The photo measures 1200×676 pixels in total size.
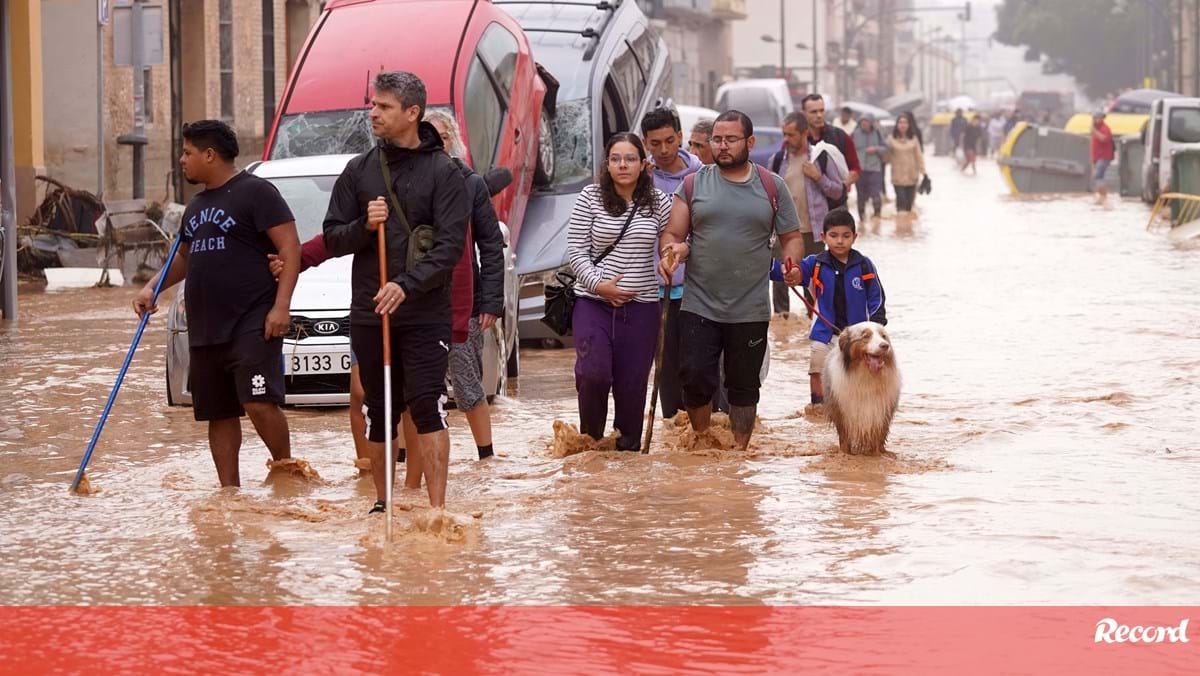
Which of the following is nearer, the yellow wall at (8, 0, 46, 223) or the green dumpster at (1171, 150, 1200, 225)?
the yellow wall at (8, 0, 46, 223)

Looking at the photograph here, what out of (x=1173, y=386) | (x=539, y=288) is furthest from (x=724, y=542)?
(x=539, y=288)

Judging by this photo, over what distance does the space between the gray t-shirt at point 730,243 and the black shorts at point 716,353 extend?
67mm

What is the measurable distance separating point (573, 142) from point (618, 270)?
8.45 meters

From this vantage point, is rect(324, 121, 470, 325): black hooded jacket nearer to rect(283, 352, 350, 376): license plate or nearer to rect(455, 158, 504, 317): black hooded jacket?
rect(455, 158, 504, 317): black hooded jacket

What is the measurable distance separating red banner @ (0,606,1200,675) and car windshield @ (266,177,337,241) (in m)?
5.78

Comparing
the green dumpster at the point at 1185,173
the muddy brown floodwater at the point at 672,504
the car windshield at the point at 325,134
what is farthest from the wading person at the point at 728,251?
the green dumpster at the point at 1185,173

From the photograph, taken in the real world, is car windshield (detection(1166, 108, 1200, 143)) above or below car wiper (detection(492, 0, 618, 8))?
below

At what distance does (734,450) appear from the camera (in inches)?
391

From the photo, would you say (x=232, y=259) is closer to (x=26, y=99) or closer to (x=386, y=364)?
(x=386, y=364)

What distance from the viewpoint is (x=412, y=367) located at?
786cm

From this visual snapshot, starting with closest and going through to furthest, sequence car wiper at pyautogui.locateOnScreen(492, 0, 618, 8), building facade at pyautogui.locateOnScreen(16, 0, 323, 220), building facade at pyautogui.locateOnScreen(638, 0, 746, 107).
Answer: car wiper at pyautogui.locateOnScreen(492, 0, 618, 8), building facade at pyautogui.locateOnScreen(16, 0, 323, 220), building facade at pyautogui.locateOnScreen(638, 0, 746, 107)

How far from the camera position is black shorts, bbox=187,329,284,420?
8461 millimetres

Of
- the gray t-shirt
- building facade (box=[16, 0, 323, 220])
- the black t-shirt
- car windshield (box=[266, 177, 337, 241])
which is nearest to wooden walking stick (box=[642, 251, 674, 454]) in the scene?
the gray t-shirt

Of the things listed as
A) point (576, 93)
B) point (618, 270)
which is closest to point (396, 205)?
point (618, 270)
